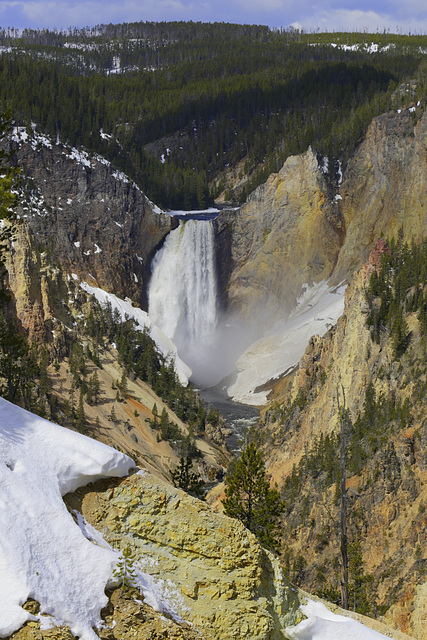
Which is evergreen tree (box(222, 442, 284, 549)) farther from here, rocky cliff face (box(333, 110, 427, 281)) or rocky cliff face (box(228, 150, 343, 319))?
rocky cliff face (box(228, 150, 343, 319))

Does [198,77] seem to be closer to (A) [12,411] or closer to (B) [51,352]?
(B) [51,352]

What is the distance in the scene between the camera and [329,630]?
13984 millimetres

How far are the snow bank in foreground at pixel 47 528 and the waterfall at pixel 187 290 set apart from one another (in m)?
86.0

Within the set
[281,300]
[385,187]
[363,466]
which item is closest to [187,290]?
[281,300]

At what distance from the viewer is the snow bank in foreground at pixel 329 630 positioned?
45.3 ft

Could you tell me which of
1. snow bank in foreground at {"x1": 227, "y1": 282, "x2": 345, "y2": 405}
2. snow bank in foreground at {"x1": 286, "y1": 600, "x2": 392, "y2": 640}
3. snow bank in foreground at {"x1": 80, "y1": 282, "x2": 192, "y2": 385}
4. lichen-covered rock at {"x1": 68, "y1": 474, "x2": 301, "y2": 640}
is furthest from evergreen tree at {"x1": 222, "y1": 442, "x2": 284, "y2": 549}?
snow bank in foreground at {"x1": 80, "y1": 282, "x2": 192, "y2": 385}

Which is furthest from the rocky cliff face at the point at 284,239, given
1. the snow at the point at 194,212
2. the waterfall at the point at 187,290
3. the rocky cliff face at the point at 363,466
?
the rocky cliff face at the point at 363,466

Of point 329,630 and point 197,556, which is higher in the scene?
point 197,556

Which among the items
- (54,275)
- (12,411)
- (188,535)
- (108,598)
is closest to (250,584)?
(188,535)

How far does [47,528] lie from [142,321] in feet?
257

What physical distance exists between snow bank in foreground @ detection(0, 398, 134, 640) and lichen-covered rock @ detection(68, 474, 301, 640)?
70cm

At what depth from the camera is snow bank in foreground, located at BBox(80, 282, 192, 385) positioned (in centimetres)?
8487

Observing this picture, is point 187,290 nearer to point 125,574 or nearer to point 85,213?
point 85,213

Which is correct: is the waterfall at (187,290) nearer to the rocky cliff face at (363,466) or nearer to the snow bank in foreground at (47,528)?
the rocky cliff face at (363,466)
